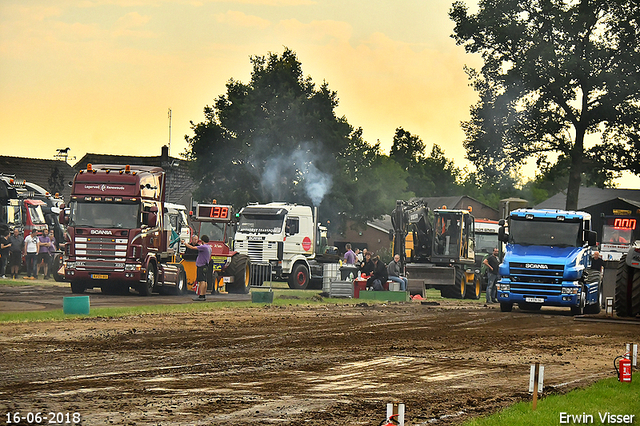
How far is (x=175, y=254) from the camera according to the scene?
1251 inches

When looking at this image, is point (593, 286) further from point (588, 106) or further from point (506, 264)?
point (588, 106)

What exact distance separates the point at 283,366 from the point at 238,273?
781 inches

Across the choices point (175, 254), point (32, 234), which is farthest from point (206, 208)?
point (32, 234)

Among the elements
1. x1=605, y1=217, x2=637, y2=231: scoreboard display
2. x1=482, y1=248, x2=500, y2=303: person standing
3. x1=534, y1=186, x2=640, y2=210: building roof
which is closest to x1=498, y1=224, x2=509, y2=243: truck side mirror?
x1=482, y1=248, x2=500, y2=303: person standing

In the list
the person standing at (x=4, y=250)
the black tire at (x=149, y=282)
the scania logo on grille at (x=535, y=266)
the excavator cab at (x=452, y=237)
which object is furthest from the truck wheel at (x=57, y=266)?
the scania logo on grille at (x=535, y=266)

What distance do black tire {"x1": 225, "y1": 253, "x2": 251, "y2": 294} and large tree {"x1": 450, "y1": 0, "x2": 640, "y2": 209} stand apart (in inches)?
878

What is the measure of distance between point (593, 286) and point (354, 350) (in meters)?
14.4

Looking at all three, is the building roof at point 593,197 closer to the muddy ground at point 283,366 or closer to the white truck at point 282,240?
the white truck at point 282,240

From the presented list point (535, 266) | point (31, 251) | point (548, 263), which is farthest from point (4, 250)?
point (548, 263)

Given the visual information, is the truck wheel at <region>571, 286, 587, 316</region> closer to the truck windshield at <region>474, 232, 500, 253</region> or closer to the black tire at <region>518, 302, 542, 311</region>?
the black tire at <region>518, 302, 542, 311</region>

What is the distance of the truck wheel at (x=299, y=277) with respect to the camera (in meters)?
38.2

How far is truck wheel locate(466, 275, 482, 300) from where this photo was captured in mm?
37781

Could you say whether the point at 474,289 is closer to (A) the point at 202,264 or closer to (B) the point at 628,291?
(A) the point at 202,264

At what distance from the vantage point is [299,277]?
126ft
